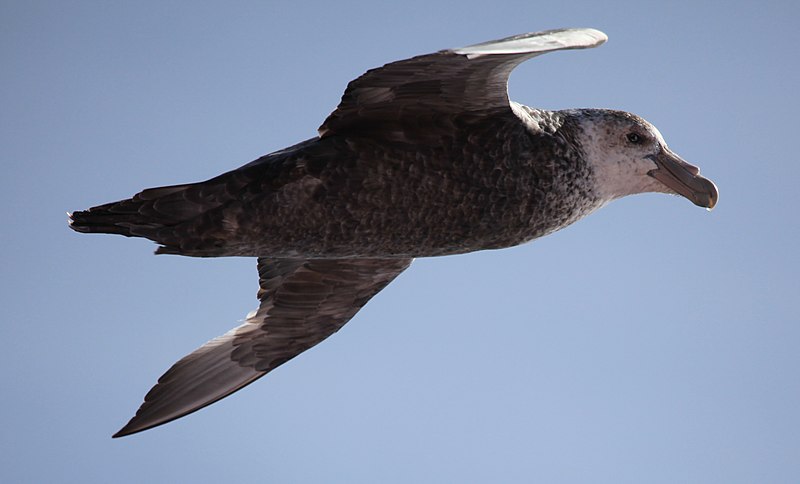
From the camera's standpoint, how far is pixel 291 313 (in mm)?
8945

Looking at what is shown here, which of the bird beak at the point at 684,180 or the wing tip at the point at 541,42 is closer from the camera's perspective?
the wing tip at the point at 541,42

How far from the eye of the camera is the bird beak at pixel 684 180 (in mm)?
7590

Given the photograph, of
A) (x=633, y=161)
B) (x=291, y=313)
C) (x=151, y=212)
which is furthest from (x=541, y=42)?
(x=291, y=313)

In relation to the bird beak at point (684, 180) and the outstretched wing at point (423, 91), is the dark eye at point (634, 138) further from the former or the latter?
the outstretched wing at point (423, 91)

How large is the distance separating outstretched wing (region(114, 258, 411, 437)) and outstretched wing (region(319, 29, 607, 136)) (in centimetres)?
193

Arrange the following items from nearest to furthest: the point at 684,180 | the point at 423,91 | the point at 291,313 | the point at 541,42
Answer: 1. the point at 541,42
2. the point at 423,91
3. the point at 684,180
4. the point at 291,313

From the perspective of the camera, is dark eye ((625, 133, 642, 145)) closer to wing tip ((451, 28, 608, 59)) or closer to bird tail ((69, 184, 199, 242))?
wing tip ((451, 28, 608, 59))

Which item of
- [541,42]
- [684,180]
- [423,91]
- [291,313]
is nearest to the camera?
[541,42]

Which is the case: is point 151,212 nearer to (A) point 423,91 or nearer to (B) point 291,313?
(A) point 423,91

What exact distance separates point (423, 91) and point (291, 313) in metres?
2.60

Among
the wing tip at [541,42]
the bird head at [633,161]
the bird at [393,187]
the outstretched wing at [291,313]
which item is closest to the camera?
the wing tip at [541,42]

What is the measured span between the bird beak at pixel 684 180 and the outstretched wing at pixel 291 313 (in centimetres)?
212

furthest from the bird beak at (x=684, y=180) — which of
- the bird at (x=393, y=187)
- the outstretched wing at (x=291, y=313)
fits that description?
the outstretched wing at (x=291, y=313)

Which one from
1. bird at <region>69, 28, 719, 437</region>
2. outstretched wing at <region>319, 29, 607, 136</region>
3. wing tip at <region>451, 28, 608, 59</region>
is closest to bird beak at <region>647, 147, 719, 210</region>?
bird at <region>69, 28, 719, 437</region>
